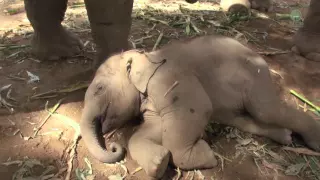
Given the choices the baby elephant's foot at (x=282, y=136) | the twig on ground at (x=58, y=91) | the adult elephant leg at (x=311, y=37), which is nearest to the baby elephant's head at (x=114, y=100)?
the twig on ground at (x=58, y=91)

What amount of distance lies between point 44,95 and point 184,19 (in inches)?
71.0

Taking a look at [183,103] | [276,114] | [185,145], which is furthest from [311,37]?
[185,145]

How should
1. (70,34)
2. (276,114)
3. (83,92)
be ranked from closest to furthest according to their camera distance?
1. (276,114)
2. (83,92)
3. (70,34)

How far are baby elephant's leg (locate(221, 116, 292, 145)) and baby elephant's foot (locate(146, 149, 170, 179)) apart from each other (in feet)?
2.01

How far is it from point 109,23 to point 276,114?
1.24 meters

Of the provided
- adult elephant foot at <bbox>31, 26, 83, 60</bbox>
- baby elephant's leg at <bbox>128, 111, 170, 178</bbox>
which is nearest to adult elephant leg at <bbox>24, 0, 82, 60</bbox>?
adult elephant foot at <bbox>31, 26, 83, 60</bbox>

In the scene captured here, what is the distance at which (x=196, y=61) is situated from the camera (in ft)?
8.19

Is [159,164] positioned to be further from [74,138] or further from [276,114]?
[276,114]

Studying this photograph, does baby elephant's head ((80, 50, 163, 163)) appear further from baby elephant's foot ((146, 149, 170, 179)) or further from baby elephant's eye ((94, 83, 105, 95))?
baby elephant's foot ((146, 149, 170, 179))

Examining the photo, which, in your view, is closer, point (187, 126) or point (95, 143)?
point (187, 126)

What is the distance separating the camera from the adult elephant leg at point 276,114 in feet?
8.11

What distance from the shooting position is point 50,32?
3346mm

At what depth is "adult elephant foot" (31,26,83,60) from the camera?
336 centimetres

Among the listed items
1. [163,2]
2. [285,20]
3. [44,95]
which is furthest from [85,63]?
[285,20]
